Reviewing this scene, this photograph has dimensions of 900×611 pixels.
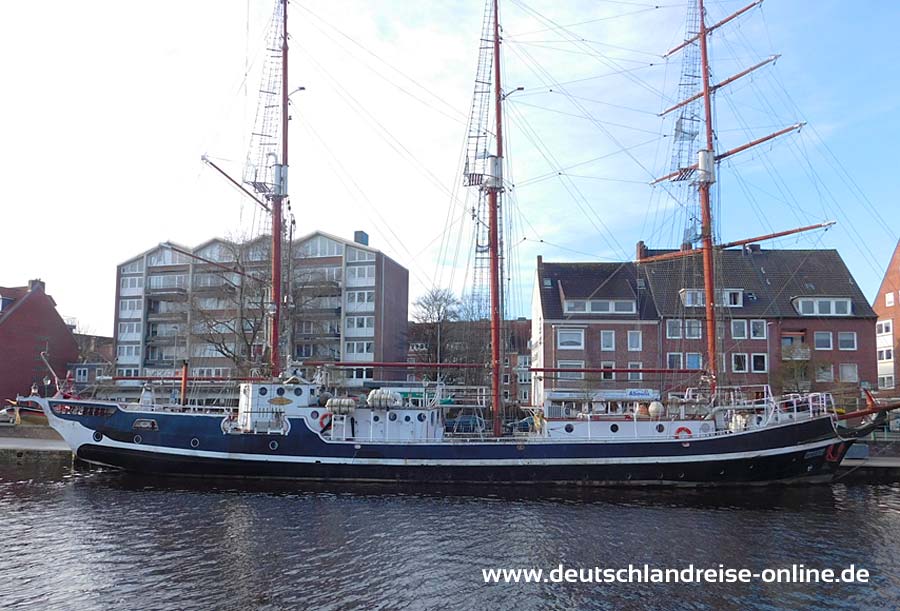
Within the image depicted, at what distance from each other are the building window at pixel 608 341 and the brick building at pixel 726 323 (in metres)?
0.08

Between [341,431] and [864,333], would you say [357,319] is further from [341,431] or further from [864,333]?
[864,333]

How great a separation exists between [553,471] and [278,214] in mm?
17655

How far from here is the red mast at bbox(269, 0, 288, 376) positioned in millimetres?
30297

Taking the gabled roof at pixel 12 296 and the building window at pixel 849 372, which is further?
the gabled roof at pixel 12 296

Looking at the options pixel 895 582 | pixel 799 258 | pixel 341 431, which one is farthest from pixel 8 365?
pixel 799 258

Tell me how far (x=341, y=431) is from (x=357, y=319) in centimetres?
3490

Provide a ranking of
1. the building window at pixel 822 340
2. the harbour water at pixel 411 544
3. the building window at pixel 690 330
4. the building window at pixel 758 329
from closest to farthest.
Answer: the harbour water at pixel 411 544
the building window at pixel 690 330
the building window at pixel 822 340
the building window at pixel 758 329

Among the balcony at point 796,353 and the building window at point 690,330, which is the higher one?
the building window at point 690,330

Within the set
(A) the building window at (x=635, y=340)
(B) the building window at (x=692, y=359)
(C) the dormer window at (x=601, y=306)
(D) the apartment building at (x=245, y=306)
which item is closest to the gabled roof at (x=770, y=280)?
(C) the dormer window at (x=601, y=306)

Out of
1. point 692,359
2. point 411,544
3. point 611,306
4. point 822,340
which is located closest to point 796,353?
point 822,340

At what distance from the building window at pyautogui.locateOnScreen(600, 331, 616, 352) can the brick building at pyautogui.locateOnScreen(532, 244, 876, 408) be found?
76mm

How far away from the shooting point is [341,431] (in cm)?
2778

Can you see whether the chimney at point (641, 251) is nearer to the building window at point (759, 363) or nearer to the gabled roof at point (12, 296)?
the building window at point (759, 363)

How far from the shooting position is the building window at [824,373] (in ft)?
150
